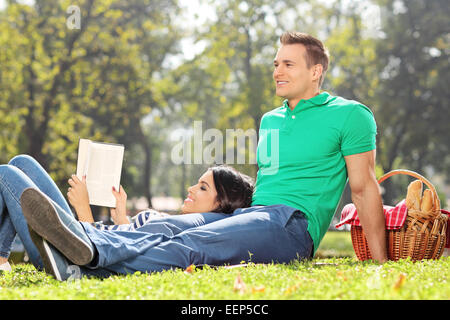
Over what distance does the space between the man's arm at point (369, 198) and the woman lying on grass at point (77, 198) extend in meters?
0.89

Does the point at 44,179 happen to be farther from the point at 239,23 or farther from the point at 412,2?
the point at 412,2

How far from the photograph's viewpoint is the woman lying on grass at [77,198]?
11.7 feet

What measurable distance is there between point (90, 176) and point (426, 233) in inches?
109

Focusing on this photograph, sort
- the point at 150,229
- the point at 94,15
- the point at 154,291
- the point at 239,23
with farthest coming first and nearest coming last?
the point at 239,23 → the point at 94,15 → the point at 150,229 → the point at 154,291

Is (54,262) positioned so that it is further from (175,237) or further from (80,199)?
(80,199)

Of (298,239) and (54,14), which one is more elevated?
(54,14)

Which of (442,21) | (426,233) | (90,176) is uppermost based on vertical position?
(442,21)

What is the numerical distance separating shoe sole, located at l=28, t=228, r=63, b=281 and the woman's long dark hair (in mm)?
1559

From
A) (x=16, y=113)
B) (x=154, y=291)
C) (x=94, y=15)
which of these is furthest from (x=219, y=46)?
(x=154, y=291)

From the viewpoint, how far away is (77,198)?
4164 millimetres

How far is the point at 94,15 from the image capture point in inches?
692

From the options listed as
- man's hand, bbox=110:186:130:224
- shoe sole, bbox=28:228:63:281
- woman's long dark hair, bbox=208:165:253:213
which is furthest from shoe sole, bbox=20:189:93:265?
woman's long dark hair, bbox=208:165:253:213

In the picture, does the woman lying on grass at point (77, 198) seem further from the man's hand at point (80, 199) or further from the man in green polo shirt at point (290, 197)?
the man in green polo shirt at point (290, 197)

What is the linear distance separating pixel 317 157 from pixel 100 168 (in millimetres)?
1766
